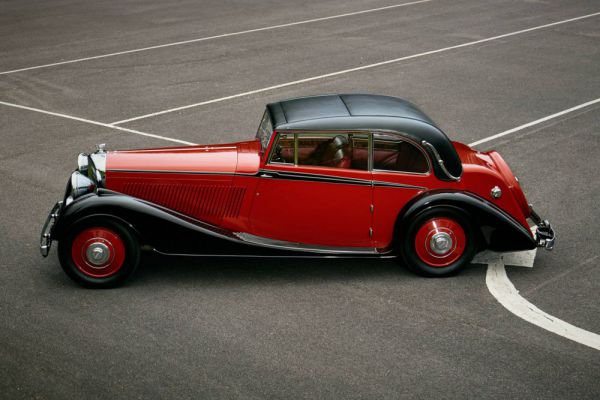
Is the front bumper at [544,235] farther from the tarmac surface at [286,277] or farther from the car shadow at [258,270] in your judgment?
the car shadow at [258,270]

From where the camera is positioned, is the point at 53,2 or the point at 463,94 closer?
the point at 463,94

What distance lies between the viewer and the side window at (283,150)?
25.8ft

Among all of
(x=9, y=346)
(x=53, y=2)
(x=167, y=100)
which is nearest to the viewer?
(x=9, y=346)

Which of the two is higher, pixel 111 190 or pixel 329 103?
pixel 329 103

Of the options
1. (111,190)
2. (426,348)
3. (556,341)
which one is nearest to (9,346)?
(111,190)

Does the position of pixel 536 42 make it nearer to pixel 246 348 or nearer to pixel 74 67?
pixel 74 67

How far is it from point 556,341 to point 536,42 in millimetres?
13686

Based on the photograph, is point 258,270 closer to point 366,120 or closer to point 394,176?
point 394,176

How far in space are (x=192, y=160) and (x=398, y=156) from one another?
6.80 feet

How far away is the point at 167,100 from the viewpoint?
14.6m

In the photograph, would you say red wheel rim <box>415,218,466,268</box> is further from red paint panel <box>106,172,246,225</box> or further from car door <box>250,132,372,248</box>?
red paint panel <box>106,172,246,225</box>

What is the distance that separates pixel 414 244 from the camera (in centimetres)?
793

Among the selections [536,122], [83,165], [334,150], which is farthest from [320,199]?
[536,122]

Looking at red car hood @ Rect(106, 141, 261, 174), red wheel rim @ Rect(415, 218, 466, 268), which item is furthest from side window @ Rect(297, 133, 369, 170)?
red wheel rim @ Rect(415, 218, 466, 268)
